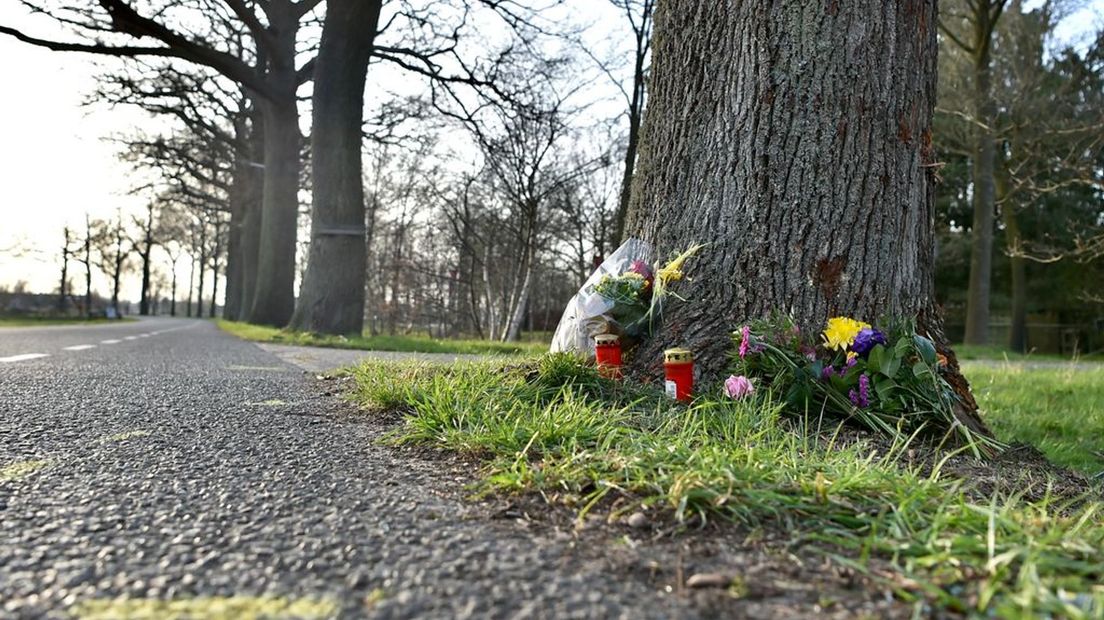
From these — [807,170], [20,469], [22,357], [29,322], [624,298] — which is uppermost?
[807,170]

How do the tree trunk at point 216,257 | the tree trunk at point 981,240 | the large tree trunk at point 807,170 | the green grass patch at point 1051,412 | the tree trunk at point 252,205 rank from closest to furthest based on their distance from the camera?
the large tree trunk at point 807,170 → the green grass patch at point 1051,412 → the tree trunk at point 981,240 → the tree trunk at point 252,205 → the tree trunk at point 216,257

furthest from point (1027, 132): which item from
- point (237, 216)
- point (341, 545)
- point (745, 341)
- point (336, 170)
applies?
point (237, 216)

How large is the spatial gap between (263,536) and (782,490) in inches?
39.6

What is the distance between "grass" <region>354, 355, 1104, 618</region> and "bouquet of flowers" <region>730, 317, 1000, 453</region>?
14cm

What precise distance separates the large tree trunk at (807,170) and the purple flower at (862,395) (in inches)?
12.1

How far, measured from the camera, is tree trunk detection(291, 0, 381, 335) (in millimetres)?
10633

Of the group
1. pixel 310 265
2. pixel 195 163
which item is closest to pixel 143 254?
pixel 195 163

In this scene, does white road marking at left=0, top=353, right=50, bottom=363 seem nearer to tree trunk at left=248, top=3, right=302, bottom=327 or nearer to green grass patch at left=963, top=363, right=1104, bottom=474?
green grass patch at left=963, top=363, right=1104, bottom=474

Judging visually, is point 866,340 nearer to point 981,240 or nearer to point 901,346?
point 901,346

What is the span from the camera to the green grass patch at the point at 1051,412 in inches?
150

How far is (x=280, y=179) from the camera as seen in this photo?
603 inches

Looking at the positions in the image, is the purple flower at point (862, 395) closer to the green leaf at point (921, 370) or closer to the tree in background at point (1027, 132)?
the green leaf at point (921, 370)

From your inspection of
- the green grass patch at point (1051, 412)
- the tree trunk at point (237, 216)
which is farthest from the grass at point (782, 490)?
the tree trunk at point (237, 216)

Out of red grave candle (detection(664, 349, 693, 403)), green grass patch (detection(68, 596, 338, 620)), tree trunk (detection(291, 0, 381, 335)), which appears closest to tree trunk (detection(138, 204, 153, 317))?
tree trunk (detection(291, 0, 381, 335))
